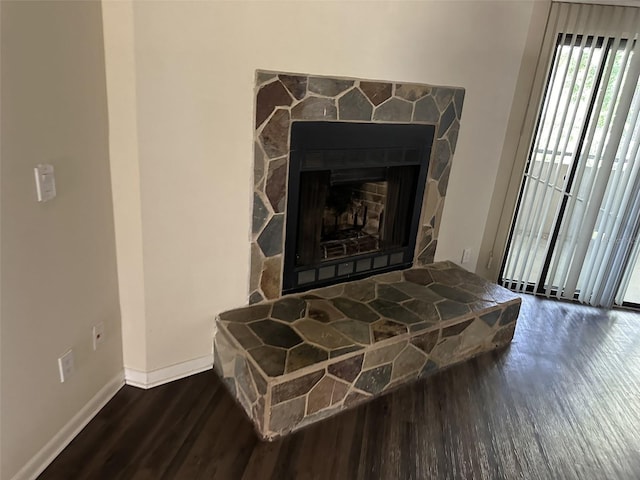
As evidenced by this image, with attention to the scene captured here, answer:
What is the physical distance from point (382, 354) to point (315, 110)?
1269 millimetres

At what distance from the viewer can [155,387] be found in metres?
2.23

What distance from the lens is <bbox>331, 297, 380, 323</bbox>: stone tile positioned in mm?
2416

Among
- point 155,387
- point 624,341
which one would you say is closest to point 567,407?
point 624,341

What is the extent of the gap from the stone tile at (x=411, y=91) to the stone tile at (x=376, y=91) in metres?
0.08

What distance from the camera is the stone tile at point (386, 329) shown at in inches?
89.1

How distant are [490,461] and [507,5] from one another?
2618 millimetres

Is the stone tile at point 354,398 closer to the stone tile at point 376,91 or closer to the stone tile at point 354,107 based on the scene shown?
the stone tile at point 354,107

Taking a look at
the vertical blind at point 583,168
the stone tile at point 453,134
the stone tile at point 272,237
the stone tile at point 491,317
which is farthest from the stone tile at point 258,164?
the vertical blind at point 583,168

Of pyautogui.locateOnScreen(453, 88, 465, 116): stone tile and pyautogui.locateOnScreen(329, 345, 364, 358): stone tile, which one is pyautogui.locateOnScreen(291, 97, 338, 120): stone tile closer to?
pyautogui.locateOnScreen(453, 88, 465, 116): stone tile

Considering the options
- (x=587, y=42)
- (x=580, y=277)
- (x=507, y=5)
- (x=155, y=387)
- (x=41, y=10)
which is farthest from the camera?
(x=580, y=277)

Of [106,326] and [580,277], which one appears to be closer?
[106,326]

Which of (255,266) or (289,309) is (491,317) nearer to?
(289,309)

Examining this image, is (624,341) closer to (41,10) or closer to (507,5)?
(507,5)

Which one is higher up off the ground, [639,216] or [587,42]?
[587,42]
